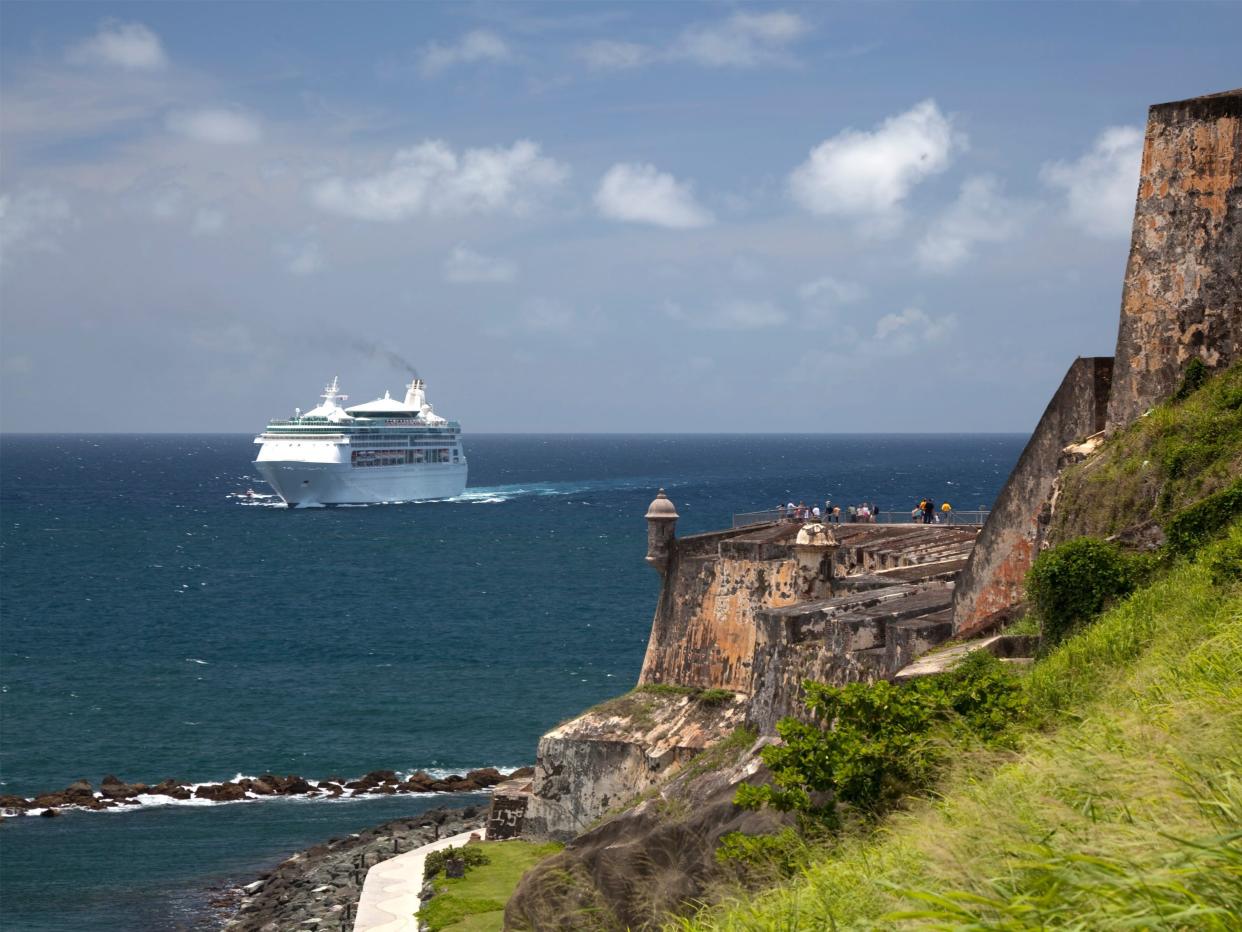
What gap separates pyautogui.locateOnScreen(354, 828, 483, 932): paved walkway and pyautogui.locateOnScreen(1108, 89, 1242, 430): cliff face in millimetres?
12578

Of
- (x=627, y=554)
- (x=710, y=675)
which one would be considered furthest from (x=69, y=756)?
(x=627, y=554)

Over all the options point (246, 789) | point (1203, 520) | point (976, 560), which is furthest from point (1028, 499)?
point (246, 789)

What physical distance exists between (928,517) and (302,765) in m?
15.0

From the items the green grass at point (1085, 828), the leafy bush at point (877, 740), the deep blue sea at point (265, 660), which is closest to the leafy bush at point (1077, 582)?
the leafy bush at point (877, 740)

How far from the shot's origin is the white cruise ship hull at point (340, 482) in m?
96.8

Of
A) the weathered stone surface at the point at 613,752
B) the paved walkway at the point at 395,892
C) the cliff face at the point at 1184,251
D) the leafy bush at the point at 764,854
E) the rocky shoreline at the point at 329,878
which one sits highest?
the cliff face at the point at 1184,251

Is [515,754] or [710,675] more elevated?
[710,675]

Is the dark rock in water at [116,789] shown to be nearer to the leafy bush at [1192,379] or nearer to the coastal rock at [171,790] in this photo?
the coastal rock at [171,790]

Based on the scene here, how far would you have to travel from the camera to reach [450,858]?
71.4 feet

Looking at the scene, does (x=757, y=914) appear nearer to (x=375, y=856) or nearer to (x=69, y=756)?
(x=375, y=856)

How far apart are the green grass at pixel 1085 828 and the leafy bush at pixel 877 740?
334mm

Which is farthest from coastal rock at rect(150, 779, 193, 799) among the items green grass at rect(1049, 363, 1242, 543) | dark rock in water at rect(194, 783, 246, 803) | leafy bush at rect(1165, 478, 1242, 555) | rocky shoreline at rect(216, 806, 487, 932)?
leafy bush at rect(1165, 478, 1242, 555)

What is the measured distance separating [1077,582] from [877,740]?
340 cm

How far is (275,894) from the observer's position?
23578 mm
